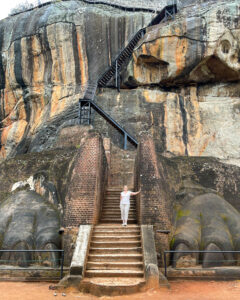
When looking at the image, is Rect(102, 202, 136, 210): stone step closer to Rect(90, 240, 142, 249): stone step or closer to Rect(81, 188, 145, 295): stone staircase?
Result: Rect(81, 188, 145, 295): stone staircase

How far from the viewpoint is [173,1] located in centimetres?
2575

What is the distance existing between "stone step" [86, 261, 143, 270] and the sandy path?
93 centimetres

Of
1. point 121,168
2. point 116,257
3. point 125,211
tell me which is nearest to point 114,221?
point 125,211

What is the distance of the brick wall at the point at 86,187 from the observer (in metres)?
10.3

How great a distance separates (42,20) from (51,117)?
7796 mm

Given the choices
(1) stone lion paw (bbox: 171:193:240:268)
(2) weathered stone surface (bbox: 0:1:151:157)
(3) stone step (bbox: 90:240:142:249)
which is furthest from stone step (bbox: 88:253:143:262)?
(2) weathered stone surface (bbox: 0:1:151:157)

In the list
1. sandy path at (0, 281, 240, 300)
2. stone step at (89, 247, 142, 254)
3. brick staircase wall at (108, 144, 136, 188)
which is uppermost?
brick staircase wall at (108, 144, 136, 188)

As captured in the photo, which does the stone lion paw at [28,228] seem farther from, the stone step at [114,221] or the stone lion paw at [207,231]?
the stone lion paw at [207,231]

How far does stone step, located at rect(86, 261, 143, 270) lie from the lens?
348 inches

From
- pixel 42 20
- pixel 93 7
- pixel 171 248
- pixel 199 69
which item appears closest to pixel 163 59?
pixel 199 69

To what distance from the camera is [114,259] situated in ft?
30.1

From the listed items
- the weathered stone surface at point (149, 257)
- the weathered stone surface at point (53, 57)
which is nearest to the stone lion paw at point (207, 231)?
the weathered stone surface at point (149, 257)

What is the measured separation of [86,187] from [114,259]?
7.85 feet

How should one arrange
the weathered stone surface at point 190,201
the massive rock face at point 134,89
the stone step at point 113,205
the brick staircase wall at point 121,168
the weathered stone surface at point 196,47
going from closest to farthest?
the weathered stone surface at point 190,201 → the stone step at point 113,205 → the massive rock face at point 134,89 → the brick staircase wall at point 121,168 → the weathered stone surface at point 196,47
